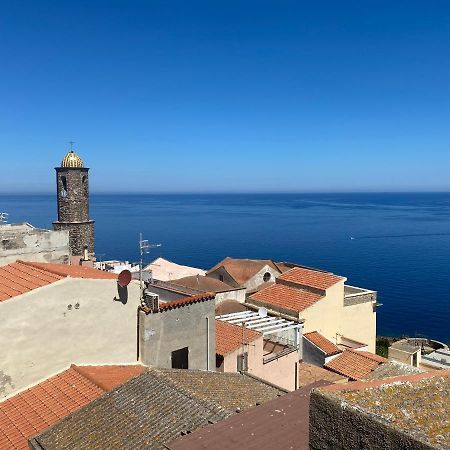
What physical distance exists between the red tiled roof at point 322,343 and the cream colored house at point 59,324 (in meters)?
12.2

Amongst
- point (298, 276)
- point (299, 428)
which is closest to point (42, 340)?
point (299, 428)

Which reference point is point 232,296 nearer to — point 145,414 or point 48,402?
point 48,402

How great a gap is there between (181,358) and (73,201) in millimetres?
24605

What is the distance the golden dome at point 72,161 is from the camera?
35.3 meters

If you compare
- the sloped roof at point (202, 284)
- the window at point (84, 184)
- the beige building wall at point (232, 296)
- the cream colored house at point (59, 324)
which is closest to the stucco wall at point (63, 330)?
the cream colored house at point (59, 324)

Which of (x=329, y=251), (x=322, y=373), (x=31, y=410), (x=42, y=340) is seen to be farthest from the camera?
(x=329, y=251)

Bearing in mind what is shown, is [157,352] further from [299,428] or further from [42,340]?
[299,428]

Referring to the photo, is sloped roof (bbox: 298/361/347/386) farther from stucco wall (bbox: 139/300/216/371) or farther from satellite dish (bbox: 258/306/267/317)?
stucco wall (bbox: 139/300/216/371)

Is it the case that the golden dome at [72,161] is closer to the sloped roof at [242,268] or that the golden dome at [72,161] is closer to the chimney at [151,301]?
the sloped roof at [242,268]

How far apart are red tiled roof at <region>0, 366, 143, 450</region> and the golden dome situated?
25.8m

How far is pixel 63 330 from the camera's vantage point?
12.2m

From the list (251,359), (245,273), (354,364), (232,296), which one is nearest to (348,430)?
(251,359)

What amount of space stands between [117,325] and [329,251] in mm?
94230

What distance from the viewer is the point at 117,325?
1305cm
